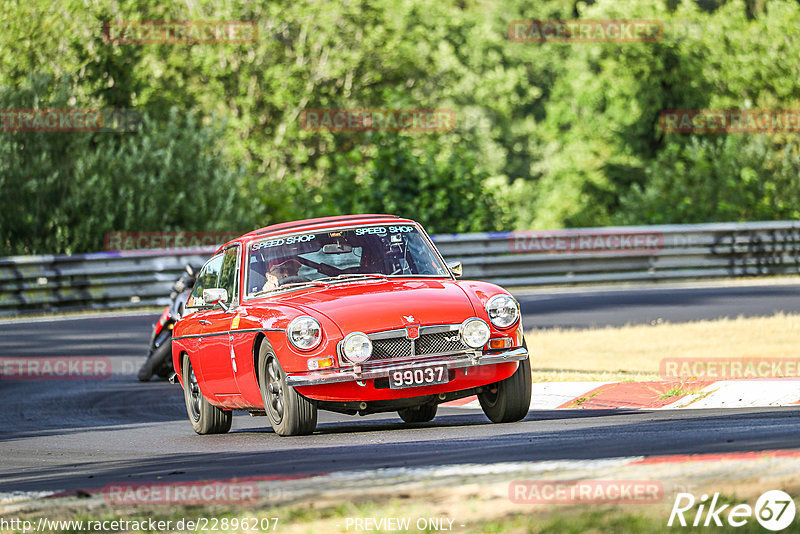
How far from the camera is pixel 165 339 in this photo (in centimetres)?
1479

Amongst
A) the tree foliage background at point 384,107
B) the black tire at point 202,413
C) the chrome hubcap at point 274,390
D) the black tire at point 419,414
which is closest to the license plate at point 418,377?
the chrome hubcap at point 274,390

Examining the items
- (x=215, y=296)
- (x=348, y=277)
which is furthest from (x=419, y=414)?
(x=215, y=296)

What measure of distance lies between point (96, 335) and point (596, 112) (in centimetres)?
3729

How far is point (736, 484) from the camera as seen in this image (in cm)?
553

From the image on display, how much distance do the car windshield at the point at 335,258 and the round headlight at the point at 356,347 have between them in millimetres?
1189

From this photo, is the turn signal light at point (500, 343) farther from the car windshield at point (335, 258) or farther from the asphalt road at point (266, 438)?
the car windshield at point (335, 258)

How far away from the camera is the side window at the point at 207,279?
35.9ft

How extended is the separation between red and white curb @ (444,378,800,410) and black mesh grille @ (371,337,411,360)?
2.44m

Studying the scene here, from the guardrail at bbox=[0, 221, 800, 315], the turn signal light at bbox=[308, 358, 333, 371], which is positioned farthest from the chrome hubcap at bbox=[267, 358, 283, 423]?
the guardrail at bbox=[0, 221, 800, 315]

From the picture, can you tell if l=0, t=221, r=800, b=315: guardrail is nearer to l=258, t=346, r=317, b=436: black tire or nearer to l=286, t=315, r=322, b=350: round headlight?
l=258, t=346, r=317, b=436: black tire

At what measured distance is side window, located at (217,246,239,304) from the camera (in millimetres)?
10273

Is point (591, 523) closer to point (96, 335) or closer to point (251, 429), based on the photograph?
point (251, 429)

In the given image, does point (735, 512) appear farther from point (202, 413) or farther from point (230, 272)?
point (202, 413)

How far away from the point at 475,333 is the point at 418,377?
0.51 metres
